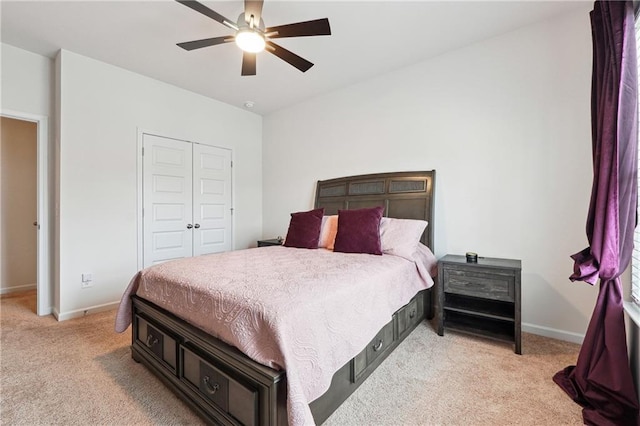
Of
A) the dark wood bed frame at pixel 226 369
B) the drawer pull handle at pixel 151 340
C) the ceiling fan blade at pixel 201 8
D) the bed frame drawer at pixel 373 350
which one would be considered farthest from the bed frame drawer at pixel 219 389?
the ceiling fan blade at pixel 201 8

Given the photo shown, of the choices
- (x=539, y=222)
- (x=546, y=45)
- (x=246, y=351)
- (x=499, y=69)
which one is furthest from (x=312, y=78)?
(x=246, y=351)

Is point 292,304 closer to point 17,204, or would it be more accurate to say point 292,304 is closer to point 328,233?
point 328,233

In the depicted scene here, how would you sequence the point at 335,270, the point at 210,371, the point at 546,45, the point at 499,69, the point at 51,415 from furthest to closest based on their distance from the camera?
the point at 499,69
the point at 546,45
the point at 335,270
the point at 51,415
the point at 210,371

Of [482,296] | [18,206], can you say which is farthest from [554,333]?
[18,206]

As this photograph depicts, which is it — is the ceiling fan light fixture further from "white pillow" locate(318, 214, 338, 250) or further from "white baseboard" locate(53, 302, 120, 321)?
"white baseboard" locate(53, 302, 120, 321)

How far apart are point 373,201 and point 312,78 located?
72.7 inches

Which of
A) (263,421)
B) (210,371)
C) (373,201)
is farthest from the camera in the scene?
(373,201)

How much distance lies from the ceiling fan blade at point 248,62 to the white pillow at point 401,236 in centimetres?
200

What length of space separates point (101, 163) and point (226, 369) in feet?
10.5

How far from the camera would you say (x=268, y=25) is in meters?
2.68

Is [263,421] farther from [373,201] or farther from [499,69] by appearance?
[499,69]

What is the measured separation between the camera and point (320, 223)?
3277 millimetres

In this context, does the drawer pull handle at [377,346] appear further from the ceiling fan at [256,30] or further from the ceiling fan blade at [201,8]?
the ceiling fan blade at [201,8]

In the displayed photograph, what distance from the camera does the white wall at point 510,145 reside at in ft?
8.10
